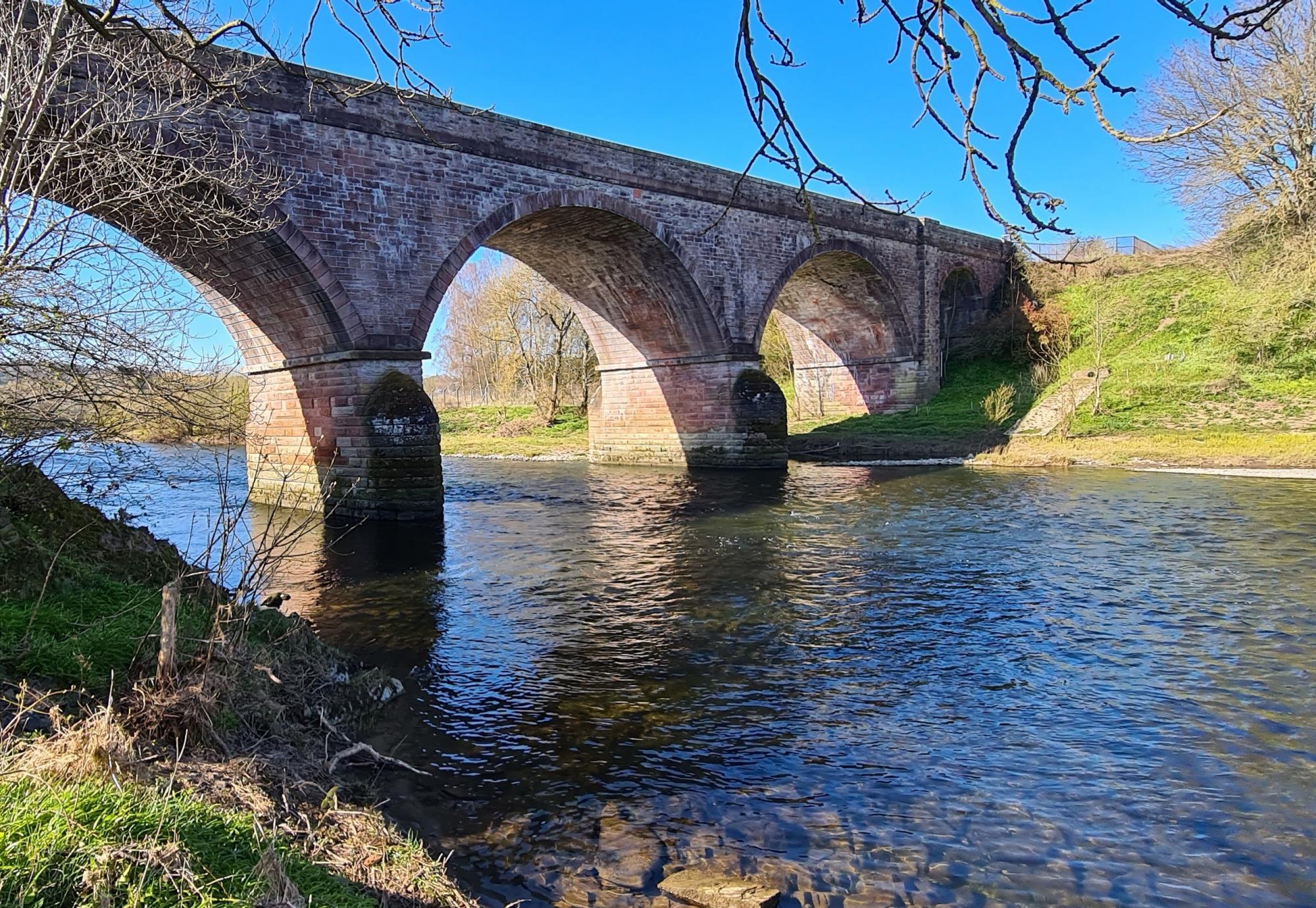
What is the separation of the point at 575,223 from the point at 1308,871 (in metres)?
17.2

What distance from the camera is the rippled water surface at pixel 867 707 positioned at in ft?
11.9

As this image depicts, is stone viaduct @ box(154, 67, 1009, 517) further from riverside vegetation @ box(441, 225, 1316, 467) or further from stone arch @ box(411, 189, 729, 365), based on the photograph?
riverside vegetation @ box(441, 225, 1316, 467)

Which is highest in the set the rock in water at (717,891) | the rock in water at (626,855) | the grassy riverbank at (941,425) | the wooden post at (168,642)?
the grassy riverbank at (941,425)

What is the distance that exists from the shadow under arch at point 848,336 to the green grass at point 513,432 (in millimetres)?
8637

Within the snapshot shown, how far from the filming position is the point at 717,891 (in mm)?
3334

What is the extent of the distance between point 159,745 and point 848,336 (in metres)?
28.5

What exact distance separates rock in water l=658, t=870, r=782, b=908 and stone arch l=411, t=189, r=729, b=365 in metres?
13.4

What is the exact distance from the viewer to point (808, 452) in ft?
80.3

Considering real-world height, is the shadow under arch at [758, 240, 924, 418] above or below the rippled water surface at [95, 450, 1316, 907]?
above

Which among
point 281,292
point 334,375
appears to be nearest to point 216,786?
point 334,375

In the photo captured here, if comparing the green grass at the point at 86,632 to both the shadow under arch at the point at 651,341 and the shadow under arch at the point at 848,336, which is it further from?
the shadow under arch at the point at 848,336

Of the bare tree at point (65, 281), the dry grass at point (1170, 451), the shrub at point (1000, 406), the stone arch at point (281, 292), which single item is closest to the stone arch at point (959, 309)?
the shrub at point (1000, 406)

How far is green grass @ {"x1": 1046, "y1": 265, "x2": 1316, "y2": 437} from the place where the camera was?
20.5 metres

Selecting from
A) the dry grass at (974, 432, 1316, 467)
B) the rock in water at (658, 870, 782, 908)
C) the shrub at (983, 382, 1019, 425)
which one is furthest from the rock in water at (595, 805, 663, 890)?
the shrub at (983, 382, 1019, 425)
